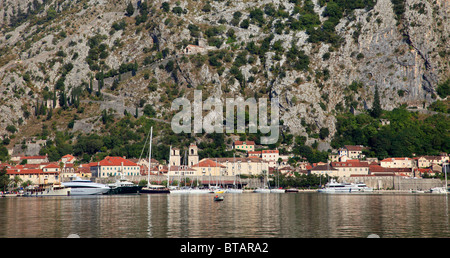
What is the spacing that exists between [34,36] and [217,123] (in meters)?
79.1

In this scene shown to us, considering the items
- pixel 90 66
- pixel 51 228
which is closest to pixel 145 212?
pixel 51 228

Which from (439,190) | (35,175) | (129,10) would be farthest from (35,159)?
(439,190)

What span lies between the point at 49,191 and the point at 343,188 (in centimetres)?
5166

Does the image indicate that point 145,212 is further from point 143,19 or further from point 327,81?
point 143,19

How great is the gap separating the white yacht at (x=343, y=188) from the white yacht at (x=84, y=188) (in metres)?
38.9

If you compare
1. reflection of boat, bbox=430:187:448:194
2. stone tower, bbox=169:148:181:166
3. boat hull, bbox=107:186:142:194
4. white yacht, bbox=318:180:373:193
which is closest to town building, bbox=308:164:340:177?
white yacht, bbox=318:180:373:193

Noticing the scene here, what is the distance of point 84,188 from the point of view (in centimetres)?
8950

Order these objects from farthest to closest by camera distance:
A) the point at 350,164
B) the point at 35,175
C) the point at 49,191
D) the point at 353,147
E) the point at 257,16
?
the point at 257,16 < the point at 353,147 < the point at 350,164 < the point at 35,175 < the point at 49,191

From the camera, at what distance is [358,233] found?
33031 mm

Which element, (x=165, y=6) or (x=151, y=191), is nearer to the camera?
(x=151, y=191)

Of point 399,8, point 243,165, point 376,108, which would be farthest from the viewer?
point 399,8

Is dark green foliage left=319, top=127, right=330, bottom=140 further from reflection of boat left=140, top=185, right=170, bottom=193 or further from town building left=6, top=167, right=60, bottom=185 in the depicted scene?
town building left=6, top=167, right=60, bottom=185

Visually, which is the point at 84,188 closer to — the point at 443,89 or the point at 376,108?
the point at 376,108

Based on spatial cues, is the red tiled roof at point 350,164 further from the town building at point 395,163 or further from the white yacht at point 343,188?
the white yacht at point 343,188
